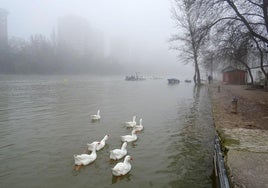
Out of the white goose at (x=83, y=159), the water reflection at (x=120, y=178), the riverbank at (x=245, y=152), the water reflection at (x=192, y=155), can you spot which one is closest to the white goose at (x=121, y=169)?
the water reflection at (x=120, y=178)

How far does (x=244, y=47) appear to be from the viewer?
19.5m

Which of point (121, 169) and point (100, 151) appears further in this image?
point (100, 151)

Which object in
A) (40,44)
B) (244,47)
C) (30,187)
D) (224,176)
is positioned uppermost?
(40,44)

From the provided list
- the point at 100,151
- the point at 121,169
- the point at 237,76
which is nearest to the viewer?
the point at 121,169

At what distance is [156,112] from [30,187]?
41.4 ft

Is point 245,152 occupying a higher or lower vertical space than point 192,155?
higher

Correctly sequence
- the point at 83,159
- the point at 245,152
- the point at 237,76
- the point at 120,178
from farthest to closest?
the point at 237,76 → the point at 83,159 → the point at 120,178 → the point at 245,152

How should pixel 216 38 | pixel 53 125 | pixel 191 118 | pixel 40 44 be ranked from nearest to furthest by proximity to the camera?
pixel 53 125 → pixel 191 118 → pixel 216 38 → pixel 40 44

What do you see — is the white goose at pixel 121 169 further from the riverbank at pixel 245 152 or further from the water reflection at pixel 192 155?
the riverbank at pixel 245 152

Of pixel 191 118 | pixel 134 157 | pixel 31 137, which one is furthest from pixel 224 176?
pixel 191 118

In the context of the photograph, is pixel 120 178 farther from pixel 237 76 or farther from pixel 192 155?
pixel 237 76

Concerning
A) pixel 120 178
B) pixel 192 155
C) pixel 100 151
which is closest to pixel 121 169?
pixel 120 178

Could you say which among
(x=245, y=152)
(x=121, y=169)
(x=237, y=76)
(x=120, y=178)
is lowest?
(x=120, y=178)

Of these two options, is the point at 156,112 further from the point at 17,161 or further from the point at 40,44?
→ the point at 40,44
